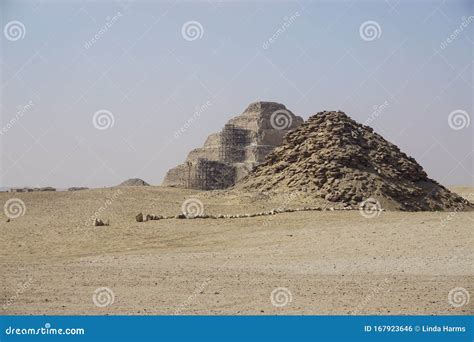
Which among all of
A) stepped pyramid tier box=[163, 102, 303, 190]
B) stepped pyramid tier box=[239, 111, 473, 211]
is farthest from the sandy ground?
stepped pyramid tier box=[163, 102, 303, 190]

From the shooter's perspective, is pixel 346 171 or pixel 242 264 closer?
pixel 242 264

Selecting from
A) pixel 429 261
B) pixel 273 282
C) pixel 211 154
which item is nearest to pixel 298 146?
pixel 429 261

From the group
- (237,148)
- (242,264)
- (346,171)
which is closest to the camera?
(242,264)

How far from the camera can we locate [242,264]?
14523 mm

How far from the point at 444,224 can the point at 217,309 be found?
465 inches

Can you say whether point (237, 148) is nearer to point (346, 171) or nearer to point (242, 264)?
point (346, 171)

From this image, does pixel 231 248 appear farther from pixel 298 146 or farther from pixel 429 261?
pixel 298 146

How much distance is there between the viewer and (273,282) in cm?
1177

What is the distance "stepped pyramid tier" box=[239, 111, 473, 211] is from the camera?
1125 inches

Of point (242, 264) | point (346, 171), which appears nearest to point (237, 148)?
point (346, 171)

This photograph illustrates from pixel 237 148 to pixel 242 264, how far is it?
7954cm

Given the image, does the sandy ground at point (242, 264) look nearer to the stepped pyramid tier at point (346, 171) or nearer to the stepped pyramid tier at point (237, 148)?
the stepped pyramid tier at point (346, 171)

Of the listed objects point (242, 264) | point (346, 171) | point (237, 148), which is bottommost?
point (242, 264)

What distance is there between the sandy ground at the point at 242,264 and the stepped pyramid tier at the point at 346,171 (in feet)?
17.0
